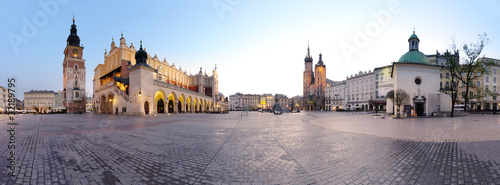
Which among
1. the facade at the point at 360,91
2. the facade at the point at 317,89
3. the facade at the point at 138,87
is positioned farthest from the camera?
the facade at the point at 317,89

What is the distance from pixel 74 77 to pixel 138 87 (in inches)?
1875

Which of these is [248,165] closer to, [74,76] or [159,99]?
[159,99]

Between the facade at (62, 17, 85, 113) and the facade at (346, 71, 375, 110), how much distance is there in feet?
319

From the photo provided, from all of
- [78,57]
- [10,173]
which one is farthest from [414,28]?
[78,57]

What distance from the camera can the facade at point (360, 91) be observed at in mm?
75688

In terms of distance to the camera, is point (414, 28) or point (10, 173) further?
point (414, 28)

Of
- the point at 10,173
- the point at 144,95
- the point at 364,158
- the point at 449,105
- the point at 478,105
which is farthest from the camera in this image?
the point at 478,105

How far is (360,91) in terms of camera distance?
80750 mm

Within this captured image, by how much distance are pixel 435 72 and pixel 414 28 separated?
39.6 feet

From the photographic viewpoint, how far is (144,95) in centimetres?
2923

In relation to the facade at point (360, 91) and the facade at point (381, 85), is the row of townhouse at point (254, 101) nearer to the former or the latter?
the facade at point (360, 91)

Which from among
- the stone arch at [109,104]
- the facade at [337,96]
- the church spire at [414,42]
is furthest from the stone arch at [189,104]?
the facade at [337,96]

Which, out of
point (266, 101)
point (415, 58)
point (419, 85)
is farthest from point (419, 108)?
point (266, 101)

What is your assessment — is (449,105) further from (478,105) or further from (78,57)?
(78,57)
